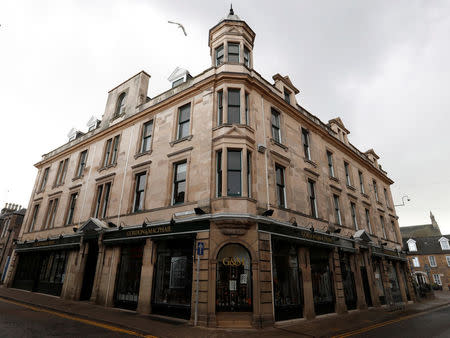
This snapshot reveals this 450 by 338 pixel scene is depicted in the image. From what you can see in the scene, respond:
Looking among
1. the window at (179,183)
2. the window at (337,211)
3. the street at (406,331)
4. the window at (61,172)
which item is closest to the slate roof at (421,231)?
the window at (337,211)

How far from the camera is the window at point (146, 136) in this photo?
55.1 ft

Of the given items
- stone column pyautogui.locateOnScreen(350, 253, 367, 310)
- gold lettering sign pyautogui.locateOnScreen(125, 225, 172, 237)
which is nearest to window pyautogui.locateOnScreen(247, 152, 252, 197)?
gold lettering sign pyautogui.locateOnScreen(125, 225, 172, 237)

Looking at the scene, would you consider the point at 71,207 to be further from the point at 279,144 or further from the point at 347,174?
the point at 347,174

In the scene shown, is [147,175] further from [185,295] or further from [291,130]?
[291,130]

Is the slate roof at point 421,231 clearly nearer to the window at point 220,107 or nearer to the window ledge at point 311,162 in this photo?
the window ledge at point 311,162

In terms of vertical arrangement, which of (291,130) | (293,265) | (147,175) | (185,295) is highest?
(291,130)

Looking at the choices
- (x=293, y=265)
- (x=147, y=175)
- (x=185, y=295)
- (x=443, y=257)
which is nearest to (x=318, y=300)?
(x=293, y=265)

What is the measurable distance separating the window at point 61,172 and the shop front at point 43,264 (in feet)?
18.1

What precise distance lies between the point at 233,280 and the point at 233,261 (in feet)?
2.46

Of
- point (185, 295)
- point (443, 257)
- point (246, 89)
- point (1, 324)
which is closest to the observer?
point (1, 324)

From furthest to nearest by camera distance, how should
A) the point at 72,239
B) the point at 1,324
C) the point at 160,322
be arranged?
the point at 72,239 → the point at 160,322 → the point at 1,324

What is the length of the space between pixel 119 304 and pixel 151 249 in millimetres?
3753

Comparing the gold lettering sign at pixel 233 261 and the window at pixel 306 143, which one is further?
the window at pixel 306 143

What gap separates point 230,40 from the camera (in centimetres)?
1545
